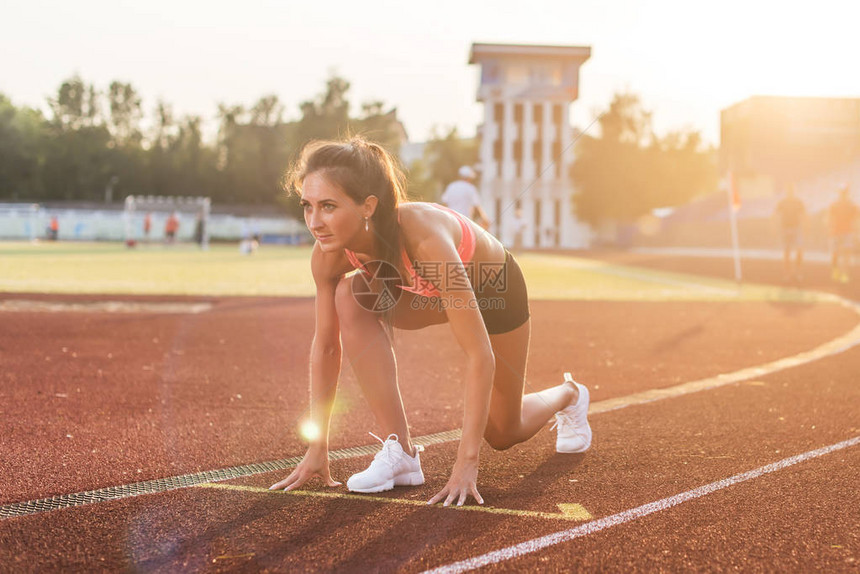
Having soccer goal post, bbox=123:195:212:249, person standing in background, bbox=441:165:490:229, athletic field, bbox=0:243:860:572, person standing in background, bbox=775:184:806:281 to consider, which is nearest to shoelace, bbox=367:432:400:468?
athletic field, bbox=0:243:860:572

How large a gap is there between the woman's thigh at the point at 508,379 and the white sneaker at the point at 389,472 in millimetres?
471

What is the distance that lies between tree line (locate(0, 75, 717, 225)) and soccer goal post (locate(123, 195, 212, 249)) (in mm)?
6850

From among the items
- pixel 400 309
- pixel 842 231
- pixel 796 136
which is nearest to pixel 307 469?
pixel 400 309

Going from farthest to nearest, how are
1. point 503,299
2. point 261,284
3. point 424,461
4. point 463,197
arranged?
point 261,284
point 463,197
point 424,461
point 503,299

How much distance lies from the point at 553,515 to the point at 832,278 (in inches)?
692

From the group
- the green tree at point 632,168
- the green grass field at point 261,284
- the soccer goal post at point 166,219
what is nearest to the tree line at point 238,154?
the green tree at point 632,168

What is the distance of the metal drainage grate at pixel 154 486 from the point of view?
3023 mm

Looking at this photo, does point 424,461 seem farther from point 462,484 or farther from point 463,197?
point 463,197

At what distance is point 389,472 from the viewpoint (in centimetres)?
329

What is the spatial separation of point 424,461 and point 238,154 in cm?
7270

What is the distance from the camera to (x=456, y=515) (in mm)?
3006

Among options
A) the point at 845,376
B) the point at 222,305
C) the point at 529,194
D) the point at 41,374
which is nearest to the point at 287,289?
the point at 222,305

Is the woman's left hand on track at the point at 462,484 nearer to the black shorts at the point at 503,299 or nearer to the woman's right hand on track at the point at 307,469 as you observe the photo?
the woman's right hand on track at the point at 307,469

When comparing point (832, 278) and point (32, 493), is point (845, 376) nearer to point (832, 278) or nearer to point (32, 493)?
point (32, 493)
